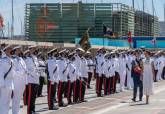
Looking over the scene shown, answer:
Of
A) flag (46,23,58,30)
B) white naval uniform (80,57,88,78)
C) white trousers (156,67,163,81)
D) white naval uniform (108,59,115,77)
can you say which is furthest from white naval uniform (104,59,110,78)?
Result: flag (46,23,58,30)

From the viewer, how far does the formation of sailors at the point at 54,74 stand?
545 inches

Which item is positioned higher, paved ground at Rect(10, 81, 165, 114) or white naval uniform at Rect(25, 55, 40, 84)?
white naval uniform at Rect(25, 55, 40, 84)

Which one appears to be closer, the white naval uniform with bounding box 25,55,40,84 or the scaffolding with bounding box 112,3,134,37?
the white naval uniform with bounding box 25,55,40,84

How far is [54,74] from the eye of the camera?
18.3m

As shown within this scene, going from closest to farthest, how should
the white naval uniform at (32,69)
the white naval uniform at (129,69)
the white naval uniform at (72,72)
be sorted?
the white naval uniform at (32,69) → the white naval uniform at (72,72) → the white naval uniform at (129,69)

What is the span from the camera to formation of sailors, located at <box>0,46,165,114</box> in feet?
45.4

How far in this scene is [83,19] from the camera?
267 feet

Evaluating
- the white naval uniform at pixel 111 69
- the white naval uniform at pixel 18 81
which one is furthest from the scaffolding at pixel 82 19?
the white naval uniform at pixel 18 81

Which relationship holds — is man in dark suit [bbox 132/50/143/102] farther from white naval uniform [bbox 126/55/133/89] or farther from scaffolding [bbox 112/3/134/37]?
scaffolding [bbox 112/3/134/37]

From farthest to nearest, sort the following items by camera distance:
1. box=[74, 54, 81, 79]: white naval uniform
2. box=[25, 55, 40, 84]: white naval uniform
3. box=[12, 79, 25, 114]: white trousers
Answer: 1. box=[74, 54, 81, 79]: white naval uniform
2. box=[25, 55, 40, 84]: white naval uniform
3. box=[12, 79, 25, 114]: white trousers

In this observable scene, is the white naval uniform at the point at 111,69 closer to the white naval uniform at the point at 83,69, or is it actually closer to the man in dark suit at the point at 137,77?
the man in dark suit at the point at 137,77

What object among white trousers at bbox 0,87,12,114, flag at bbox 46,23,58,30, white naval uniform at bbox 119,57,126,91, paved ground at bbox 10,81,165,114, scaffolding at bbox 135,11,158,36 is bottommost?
paved ground at bbox 10,81,165,114

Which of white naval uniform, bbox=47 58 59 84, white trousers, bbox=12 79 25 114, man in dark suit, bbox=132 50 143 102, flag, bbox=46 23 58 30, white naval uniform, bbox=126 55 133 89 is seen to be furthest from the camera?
flag, bbox=46 23 58 30

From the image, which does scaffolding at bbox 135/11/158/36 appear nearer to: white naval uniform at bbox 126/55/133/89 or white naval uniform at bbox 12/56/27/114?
white naval uniform at bbox 126/55/133/89
